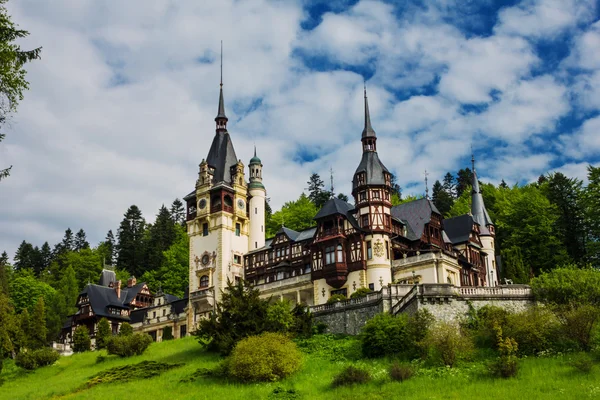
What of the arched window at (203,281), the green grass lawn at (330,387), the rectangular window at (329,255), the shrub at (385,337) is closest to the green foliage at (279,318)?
the green grass lawn at (330,387)

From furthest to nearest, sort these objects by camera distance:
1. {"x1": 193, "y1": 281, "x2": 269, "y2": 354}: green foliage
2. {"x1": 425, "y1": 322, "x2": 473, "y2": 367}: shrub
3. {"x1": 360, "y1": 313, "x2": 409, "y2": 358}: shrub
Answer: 1. {"x1": 193, "y1": 281, "x2": 269, "y2": 354}: green foliage
2. {"x1": 360, "y1": 313, "x2": 409, "y2": 358}: shrub
3. {"x1": 425, "y1": 322, "x2": 473, "y2": 367}: shrub

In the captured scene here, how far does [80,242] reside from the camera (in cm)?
12769

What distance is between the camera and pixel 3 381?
4725 cm

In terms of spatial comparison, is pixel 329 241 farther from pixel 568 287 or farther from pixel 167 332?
pixel 568 287

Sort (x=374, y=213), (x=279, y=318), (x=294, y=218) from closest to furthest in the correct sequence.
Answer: (x=279, y=318)
(x=374, y=213)
(x=294, y=218)

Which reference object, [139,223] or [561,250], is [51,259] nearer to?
[139,223]

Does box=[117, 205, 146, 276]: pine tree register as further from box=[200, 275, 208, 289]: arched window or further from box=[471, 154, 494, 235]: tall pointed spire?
box=[471, 154, 494, 235]: tall pointed spire

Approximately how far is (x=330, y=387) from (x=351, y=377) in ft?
3.73

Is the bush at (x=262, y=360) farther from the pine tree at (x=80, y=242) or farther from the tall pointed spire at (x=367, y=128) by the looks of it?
the pine tree at (x=80, y=242)

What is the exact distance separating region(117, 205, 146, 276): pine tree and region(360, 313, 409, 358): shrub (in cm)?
6920

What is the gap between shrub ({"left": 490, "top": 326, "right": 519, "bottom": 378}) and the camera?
3253 cm

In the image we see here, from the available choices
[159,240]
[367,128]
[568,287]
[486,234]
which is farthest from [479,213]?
[159,240]

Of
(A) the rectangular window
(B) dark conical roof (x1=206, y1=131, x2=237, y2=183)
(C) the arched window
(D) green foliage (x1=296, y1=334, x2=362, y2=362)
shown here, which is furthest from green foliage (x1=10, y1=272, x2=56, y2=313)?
(D) green foliage (x1=296, y1=334, x2=362, y2=362)

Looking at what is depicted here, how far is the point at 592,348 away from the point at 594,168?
2984cm
